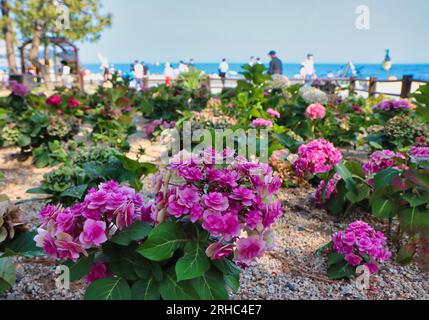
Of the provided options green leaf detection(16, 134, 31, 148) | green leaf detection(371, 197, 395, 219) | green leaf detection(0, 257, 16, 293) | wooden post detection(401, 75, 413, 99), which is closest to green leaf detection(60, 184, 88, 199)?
green leaf detection(0, 257, 16, 293)

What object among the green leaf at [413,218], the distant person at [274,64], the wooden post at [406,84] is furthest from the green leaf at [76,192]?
the wooden post at [406,84]

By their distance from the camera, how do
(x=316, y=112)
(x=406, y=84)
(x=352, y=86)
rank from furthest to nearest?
(x=352, y=86), (x=406, y=84), (x=316, y=112)

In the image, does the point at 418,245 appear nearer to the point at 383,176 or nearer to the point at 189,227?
the point at 383,176

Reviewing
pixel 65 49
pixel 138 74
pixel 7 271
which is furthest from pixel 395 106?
pixel 65 49

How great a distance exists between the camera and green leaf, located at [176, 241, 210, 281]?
1031mm

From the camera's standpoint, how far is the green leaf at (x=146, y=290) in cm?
112

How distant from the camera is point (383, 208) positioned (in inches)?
82.6

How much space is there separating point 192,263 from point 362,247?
45.4 inches

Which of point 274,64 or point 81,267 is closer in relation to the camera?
point 81,267

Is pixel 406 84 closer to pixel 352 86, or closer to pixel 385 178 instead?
pixel 352 86

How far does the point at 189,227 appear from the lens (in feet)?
3.78

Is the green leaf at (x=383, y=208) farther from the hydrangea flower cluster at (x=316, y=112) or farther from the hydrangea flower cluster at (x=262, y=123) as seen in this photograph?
the hydrangea flower cluster at (x=316, y=112)

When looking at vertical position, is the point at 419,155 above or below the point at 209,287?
above
